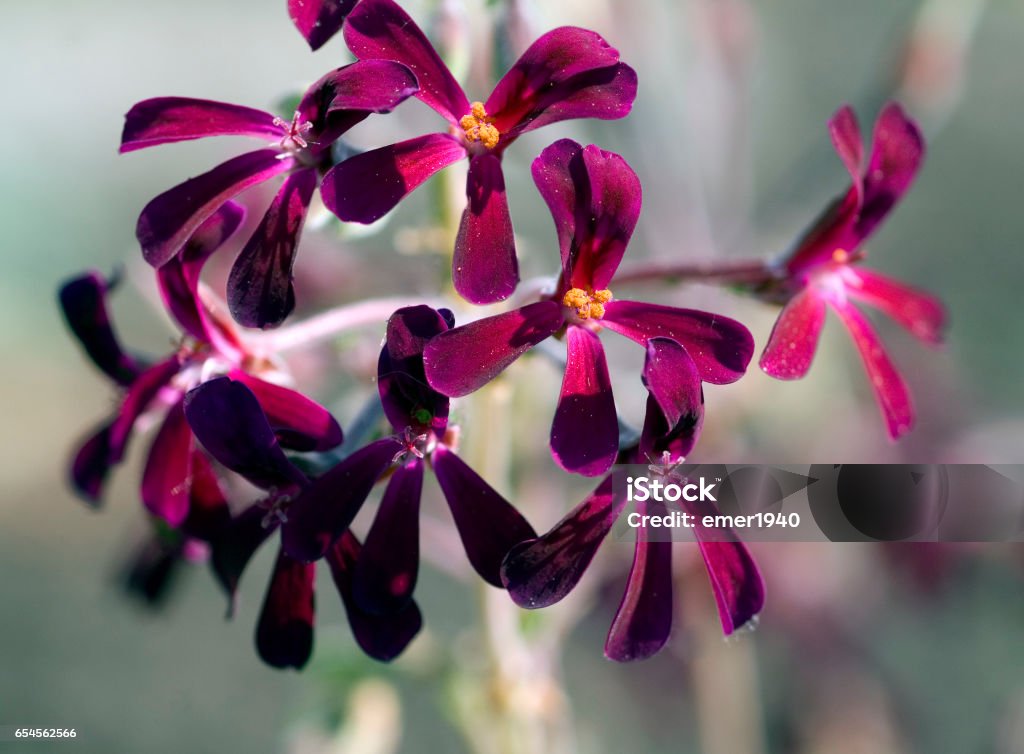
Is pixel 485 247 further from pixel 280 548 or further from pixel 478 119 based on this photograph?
pixel 280 548

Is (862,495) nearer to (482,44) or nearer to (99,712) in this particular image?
(482,44)

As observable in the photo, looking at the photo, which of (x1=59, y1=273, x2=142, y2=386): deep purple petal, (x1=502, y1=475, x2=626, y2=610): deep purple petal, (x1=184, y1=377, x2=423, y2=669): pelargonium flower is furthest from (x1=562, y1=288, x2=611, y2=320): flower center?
(x1=59, y1=273, x2=142, y2=386): deep purple petal

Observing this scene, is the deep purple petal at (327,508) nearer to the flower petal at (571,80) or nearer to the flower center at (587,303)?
the flower center at (587,303)

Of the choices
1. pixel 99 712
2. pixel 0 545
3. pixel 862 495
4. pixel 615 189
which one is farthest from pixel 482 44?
pixel 0 545

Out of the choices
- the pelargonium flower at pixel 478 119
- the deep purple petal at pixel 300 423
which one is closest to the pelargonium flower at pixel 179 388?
the deep purple petal at pixel 300 423

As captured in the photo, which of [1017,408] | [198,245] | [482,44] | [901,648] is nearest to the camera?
[198,245]

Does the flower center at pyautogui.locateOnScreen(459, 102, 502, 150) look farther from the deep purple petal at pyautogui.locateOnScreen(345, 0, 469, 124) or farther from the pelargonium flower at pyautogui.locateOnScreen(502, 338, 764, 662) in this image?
the pelargonium flower at pyautogui.locateOnScreen(502, 338, 764, 662)

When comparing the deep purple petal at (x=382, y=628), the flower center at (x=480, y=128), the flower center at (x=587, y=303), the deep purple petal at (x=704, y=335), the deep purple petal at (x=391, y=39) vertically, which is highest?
the deep purple petal at (x=391, y=39)
